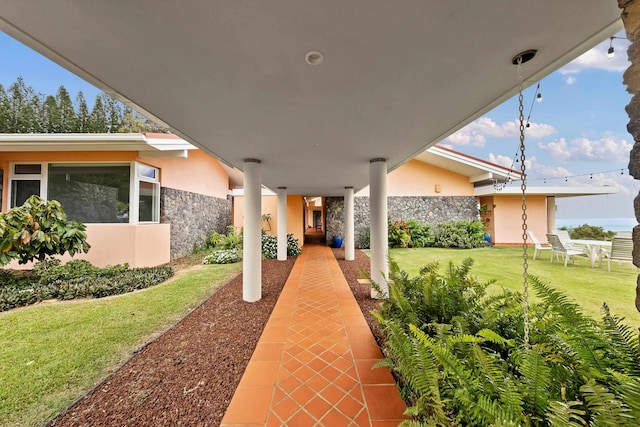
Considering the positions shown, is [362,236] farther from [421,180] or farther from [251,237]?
[251,237]

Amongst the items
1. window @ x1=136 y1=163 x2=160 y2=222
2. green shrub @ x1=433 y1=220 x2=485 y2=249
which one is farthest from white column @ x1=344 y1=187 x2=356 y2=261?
window @ x1=136 y1=163 x2=160 y2=222

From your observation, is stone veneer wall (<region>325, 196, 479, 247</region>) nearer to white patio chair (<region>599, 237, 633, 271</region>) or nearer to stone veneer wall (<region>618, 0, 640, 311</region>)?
white patio chair (<region>599, 237, 633, 271</region>)

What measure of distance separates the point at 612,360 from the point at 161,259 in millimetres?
9578

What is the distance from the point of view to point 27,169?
666 cm

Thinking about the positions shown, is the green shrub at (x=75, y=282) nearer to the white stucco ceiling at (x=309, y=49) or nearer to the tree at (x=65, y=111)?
the white stucco ceiling at (x=309, y=49)

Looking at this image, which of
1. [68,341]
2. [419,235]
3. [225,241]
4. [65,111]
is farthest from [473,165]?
[65,111]

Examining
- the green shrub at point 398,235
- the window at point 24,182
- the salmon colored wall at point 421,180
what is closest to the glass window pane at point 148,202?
the window at point 24,182

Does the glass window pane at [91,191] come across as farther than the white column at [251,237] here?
Yes

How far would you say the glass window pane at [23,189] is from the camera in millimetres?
6629

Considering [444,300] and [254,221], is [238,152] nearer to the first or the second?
[254,221]

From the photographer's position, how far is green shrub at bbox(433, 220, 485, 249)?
11289 mm

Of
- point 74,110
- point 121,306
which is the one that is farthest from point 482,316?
point 74,110

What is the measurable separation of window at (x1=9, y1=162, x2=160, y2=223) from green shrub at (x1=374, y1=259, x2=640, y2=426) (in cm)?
801

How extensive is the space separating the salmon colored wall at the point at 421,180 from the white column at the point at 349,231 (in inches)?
164
